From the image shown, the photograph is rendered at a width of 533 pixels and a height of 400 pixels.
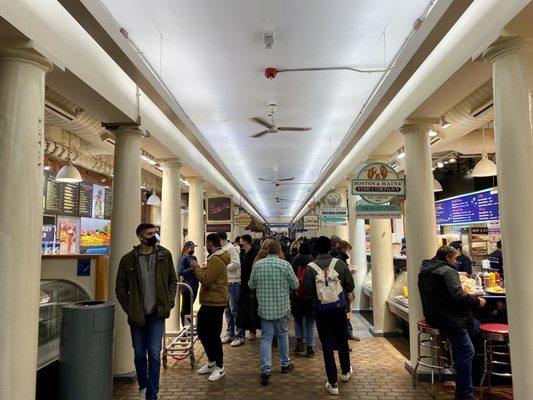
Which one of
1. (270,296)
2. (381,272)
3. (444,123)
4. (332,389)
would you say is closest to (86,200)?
(270,296)

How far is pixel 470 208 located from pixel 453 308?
6.18 meters

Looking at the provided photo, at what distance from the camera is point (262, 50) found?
455 cm

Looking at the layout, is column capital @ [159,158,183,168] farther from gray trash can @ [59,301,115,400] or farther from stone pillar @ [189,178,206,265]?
gray trash can @ [59,301,115,400]

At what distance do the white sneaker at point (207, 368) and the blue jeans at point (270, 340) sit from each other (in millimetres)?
691

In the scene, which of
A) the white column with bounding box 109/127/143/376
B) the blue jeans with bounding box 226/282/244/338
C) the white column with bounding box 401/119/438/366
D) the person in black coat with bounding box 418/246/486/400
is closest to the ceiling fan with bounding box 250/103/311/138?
the white column with bounding box 401/119/438/366

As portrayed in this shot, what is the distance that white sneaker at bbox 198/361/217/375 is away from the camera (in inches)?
202

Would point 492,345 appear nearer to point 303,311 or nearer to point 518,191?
point 518,191

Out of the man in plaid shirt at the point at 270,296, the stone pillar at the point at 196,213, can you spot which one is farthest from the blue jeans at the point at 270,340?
the stone pillar at the point at 196,213

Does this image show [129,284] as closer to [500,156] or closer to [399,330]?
[500,156]

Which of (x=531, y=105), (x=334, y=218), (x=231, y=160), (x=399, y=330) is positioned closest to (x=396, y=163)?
(x=334, y=218)

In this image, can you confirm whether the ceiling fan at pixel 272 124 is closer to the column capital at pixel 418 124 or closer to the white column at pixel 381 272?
the column capital at pixel 418 124

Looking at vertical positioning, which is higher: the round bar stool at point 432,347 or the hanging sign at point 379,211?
the hanging sign at point 379,211

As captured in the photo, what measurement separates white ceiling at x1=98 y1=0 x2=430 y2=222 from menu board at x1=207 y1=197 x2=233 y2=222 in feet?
11.5

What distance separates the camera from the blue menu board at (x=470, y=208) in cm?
868
